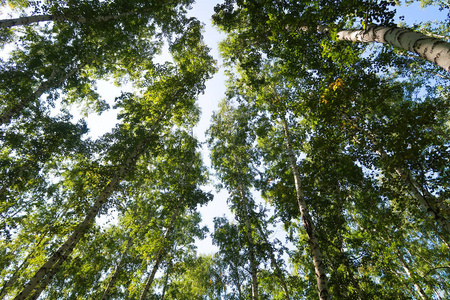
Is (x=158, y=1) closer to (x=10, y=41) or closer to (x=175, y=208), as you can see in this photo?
(x=10, y=41)

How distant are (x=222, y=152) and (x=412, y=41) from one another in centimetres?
1154

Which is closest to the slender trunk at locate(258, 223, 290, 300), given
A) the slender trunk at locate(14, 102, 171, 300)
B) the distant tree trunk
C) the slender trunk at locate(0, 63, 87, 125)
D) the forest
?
the forest

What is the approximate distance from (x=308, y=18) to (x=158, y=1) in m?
10.2

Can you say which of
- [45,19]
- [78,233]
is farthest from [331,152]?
[45,19]

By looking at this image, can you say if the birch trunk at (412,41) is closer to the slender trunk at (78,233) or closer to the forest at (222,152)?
the forest at (222,152)

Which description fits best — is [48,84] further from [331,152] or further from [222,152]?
[331,152]

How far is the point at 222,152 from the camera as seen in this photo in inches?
555

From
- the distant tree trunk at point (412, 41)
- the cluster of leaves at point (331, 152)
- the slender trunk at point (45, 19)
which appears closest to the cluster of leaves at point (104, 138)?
the slender trunk at point (45, 19)

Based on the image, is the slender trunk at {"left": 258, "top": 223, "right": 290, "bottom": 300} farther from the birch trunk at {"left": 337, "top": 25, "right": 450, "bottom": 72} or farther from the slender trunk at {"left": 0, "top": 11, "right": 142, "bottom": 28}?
the slender trunk at {"left": 0, "top": 11, "right": 142, "bottom": 28}

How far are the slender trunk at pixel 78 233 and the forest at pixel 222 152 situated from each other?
52mm

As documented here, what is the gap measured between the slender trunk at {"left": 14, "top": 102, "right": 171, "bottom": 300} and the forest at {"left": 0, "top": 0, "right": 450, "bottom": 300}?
0.05 meters

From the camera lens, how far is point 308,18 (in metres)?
5.27

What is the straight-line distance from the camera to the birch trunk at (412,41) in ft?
8.74

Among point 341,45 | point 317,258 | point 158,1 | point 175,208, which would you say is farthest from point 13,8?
point 317,258
